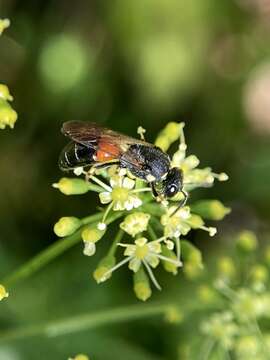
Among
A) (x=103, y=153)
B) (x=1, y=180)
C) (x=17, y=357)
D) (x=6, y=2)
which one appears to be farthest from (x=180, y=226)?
(x=6, y=2)

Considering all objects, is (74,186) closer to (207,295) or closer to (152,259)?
(152,259)

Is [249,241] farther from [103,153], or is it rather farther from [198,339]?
[103,153]

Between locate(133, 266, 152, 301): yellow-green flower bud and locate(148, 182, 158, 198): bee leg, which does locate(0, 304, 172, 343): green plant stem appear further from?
locate(148, 182, 158, 198): bee leg

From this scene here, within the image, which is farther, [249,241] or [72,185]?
[249,241]

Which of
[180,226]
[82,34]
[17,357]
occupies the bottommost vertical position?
[17,357]

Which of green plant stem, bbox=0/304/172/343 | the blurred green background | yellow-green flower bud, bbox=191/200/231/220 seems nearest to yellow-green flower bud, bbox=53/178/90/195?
yellow-green flower bud, bbox=191/200/231/220

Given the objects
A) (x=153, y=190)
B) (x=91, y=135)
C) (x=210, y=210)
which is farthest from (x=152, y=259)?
(x=91, y=135)

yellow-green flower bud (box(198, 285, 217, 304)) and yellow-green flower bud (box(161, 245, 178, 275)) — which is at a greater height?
yellow-green flower bud (box(161, 245, 178, 275))
